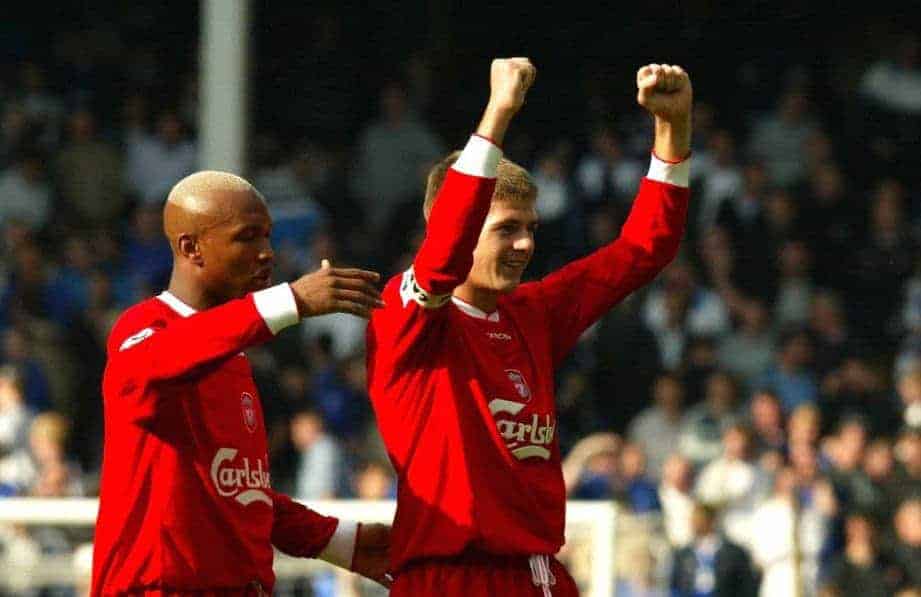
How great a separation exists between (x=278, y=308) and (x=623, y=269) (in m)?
1.07

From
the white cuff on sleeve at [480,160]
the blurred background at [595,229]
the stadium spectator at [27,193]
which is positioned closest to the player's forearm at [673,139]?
the white cuff on sleeve at [480,160]

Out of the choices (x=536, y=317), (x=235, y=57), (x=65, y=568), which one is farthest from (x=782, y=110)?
(x=536, y=317)

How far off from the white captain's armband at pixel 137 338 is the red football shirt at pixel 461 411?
53 centimetres

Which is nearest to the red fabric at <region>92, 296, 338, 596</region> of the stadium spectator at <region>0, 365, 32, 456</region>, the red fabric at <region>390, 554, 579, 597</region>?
the red fabric at <region>390, 554, 579, 597</region>

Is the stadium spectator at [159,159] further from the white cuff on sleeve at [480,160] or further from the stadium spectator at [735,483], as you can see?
the white cuff on sleeve at [480,160]

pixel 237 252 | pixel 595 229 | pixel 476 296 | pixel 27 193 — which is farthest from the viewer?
pixel 27 193

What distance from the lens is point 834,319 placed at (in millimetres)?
11781

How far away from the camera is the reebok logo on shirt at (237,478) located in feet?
15.5

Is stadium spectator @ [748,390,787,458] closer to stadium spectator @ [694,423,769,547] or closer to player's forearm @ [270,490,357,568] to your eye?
stadium spectator @ [694,423,769,547]

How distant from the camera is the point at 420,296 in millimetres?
4648

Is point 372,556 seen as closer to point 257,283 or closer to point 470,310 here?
point 470,310

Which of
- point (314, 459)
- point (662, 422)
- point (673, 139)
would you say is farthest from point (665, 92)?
point (662, 422)

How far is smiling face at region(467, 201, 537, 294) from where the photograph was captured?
4883mm

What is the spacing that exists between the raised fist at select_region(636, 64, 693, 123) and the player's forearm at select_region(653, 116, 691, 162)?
0.06ft
